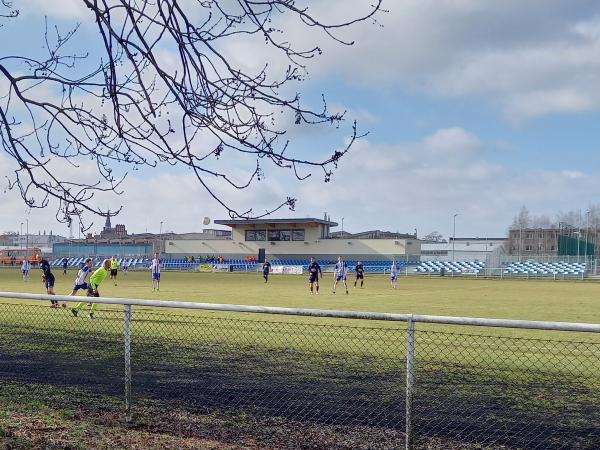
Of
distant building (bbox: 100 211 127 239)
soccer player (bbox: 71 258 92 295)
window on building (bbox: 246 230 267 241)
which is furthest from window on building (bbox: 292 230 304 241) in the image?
distant building (bbox: 100 211 127 239)

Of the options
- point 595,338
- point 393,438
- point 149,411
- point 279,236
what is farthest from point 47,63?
point 279,236

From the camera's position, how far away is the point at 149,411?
272 inches

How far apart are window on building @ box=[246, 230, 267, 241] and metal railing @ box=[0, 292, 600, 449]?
69.7 metres

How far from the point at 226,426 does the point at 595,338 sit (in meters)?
9.19

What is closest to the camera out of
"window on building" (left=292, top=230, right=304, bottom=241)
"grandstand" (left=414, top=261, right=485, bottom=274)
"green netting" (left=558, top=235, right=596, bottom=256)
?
"grandstand" (left=414, top=261, right=485, bottom=274)

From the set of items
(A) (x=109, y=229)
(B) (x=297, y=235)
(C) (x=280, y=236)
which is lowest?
(A) (x=109, y=229)

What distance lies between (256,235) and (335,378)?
75058 millimetres

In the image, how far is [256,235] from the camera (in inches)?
3287

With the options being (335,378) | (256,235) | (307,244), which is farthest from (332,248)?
(335,378)

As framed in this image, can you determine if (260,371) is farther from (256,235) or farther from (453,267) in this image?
(256,235)

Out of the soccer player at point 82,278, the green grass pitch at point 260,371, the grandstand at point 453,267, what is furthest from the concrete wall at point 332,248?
the green grass pitch at point 260,371

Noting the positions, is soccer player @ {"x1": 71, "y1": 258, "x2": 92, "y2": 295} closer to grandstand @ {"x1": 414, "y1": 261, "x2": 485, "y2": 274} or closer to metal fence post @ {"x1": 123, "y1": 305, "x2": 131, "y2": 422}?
metal fence post @ {"x1": 123, "y1": 305, "x2": 131, "y2": 422}

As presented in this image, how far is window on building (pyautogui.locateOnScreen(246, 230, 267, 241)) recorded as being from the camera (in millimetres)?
82875

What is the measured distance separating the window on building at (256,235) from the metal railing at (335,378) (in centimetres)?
6965
